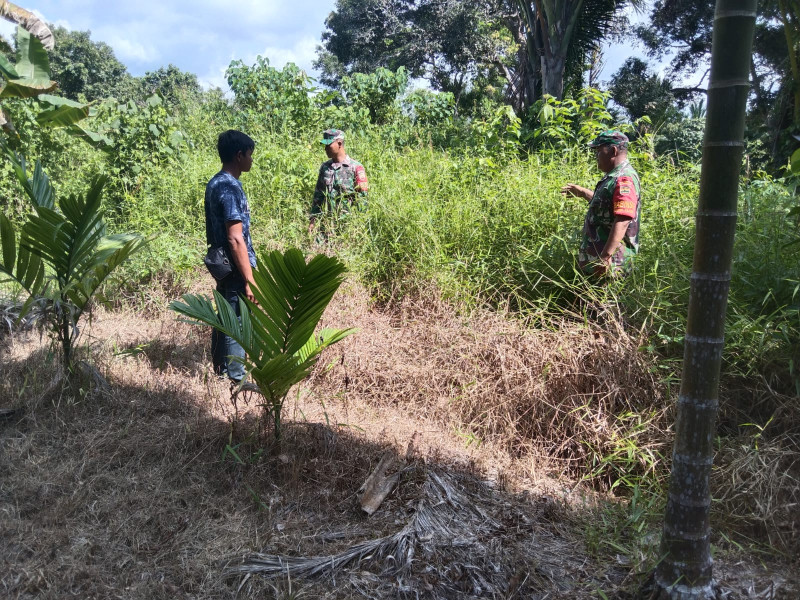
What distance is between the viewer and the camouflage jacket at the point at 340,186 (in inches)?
235

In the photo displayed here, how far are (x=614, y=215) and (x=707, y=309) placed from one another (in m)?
2.09

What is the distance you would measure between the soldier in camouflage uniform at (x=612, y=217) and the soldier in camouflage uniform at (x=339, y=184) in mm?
2545

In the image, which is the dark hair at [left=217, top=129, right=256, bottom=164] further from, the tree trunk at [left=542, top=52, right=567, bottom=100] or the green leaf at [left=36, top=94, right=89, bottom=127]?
the tree trunk at [left=542, top=52, right=567, bottom=100]

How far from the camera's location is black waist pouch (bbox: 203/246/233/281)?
13.0ft

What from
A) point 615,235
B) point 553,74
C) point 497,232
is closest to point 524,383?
point 615,235

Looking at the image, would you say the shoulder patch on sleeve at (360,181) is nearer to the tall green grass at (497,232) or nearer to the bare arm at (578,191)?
the tall green grass at (497,232)

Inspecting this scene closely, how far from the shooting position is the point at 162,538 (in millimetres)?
2709

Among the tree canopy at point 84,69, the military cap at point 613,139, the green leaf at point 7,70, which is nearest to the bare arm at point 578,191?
the military cap at point 613,139

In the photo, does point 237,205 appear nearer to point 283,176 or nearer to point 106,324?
point 106,324

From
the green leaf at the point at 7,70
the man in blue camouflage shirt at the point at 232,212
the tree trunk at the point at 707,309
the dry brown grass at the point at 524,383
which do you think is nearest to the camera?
the tree trunk at the point at 707,309

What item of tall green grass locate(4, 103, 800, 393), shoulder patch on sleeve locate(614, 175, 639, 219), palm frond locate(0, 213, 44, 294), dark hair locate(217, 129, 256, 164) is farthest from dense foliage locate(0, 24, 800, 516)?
palm frond locate(0, 213, 44, 294)

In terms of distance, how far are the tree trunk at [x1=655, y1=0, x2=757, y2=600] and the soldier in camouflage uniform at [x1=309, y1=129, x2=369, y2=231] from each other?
428cm

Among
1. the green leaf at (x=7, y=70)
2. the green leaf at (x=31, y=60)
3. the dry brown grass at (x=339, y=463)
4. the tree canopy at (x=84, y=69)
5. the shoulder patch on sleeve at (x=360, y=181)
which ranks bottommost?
the dry brown grass at (x=339, y=463)

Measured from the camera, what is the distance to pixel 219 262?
155 inches
